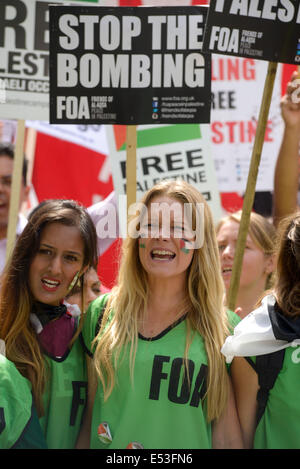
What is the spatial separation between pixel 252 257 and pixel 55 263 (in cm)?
128

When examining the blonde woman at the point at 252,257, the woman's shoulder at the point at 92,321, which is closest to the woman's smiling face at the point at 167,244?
the woman's shoulder at the point at 92,321

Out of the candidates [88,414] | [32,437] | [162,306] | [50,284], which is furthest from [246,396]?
[50,284]

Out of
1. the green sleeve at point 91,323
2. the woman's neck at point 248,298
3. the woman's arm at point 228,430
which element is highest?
the green sleeve at point 91,323

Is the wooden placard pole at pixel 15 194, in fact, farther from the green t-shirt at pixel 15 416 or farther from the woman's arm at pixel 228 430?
the woman's arm at pixel 228 430

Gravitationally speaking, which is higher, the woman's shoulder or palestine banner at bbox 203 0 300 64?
palestine banner at bbox 203 0 300 64

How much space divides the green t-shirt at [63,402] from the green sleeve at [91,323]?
9 cm

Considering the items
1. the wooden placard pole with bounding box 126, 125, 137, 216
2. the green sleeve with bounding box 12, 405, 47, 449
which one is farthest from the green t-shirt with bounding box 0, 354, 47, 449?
the wooden placard pole with bounding box 126, 125, 137, 216

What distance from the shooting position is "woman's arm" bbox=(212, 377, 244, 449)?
2.51m

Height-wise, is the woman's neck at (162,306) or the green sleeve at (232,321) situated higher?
the woman's neck at (162,306)

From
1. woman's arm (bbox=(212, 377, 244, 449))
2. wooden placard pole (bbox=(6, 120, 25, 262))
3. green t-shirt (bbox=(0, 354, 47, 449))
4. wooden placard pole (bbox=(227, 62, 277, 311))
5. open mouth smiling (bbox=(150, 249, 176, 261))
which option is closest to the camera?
green t-shirt (bbox=(0, 354, 47, 449))

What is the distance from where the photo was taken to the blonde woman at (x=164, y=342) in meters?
2.48

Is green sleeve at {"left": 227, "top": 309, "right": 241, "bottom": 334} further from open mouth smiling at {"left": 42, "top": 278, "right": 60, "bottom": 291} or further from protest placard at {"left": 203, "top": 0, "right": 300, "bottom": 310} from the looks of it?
open mouth smiling at {"left": 42, "top": 278, "right": 60, "bottom": 291}

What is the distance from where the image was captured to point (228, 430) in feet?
8.29

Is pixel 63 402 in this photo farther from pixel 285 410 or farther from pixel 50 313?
pixel 285 410
